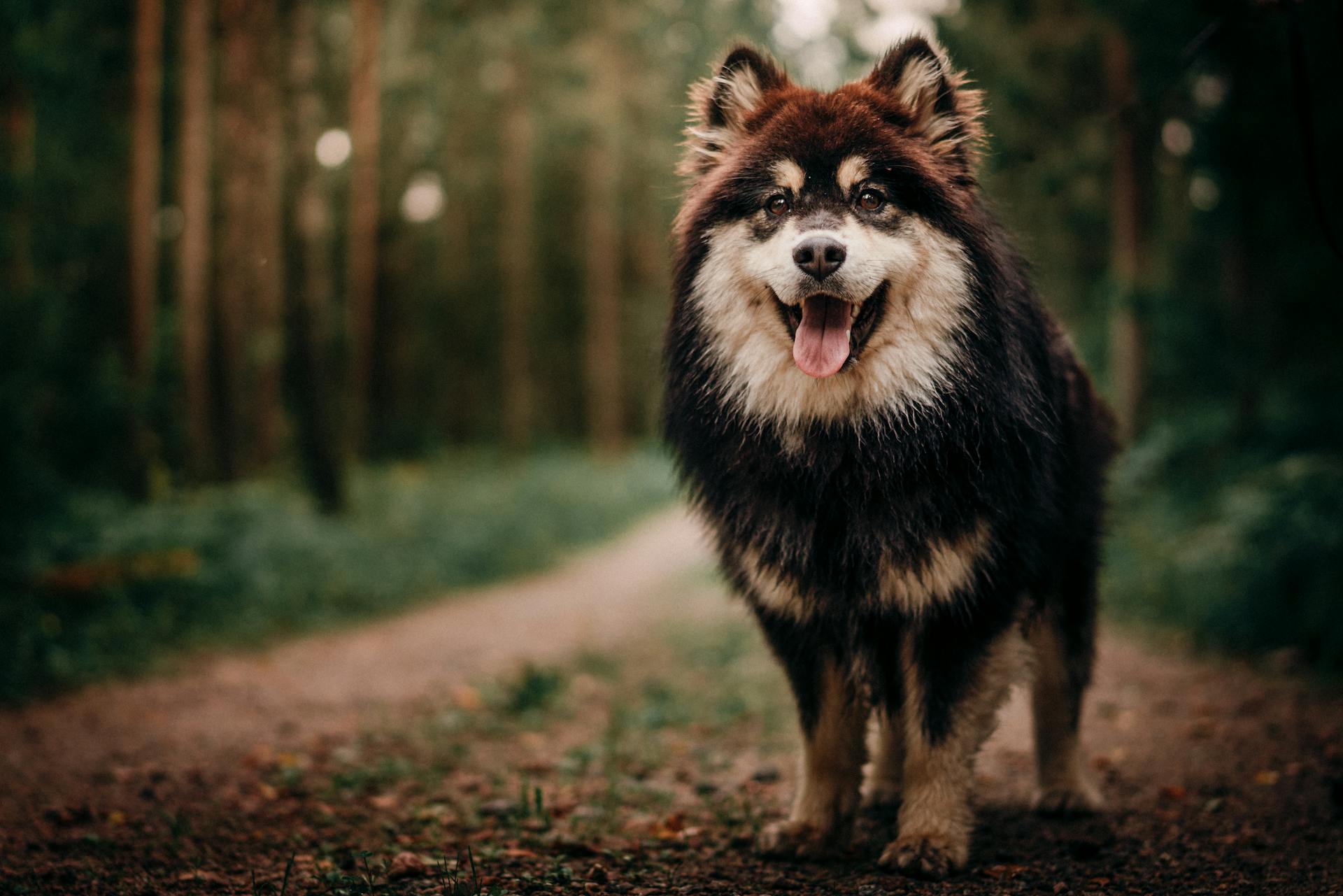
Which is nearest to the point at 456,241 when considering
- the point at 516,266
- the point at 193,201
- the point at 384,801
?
the point at 516,266

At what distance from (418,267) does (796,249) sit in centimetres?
2652

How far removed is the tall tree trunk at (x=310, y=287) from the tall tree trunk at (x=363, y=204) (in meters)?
2.57

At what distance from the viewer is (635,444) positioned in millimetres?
27469

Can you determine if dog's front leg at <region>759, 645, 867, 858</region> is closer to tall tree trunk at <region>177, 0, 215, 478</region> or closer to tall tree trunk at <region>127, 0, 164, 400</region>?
tall tree trunk at <region>127, 0, 164, 400</region>

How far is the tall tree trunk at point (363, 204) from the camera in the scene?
1356cm

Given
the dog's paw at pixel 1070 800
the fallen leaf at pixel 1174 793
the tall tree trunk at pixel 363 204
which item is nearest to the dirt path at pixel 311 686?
the dog's paw at pixel 1070 800

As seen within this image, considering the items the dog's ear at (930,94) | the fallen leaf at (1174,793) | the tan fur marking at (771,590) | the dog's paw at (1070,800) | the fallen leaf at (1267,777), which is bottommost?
the fallen leaf at (1174,793)

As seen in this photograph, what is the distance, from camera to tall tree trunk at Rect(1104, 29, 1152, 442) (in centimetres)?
1005

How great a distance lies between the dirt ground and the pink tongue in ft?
3.89

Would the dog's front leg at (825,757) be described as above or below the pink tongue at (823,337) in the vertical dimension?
below

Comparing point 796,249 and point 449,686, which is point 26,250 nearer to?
point 449,686

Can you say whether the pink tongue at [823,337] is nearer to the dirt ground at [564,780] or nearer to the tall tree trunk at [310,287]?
the dirt ground at [564,780]

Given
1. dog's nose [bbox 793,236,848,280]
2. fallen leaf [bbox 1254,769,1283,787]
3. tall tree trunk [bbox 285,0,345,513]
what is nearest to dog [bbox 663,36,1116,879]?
dog's nose [bbox 793,236,848,280]

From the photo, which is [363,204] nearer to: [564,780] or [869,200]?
[564,780]
